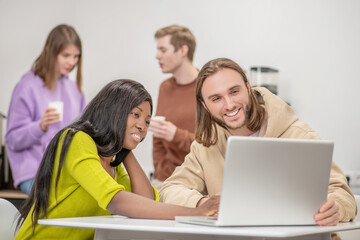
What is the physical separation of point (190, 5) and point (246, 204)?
3.48m

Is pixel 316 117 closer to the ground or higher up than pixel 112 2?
closer to the ground

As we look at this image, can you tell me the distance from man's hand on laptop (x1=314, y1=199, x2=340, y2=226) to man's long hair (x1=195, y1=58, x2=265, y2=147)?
0.61 m

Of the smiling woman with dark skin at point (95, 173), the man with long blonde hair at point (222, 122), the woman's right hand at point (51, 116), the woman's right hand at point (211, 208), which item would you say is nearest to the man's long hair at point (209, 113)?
the man with long blonde hair at point (222, 122)

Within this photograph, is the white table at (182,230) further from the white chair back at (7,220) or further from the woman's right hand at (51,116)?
the woman's right hand at (51,116)

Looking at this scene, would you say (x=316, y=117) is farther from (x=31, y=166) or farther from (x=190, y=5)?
(x=31, y=166)

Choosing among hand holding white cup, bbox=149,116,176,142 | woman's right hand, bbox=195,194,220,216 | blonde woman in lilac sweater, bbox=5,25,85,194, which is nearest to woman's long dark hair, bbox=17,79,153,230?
woman's right hand, bbox=195,194,220,216

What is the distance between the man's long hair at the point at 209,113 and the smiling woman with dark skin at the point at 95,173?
0.29 m

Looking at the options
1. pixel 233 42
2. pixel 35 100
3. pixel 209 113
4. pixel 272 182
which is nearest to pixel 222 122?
pixel 209 113

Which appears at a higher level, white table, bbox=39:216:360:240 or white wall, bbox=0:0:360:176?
white wall, bbox=0:0:360:176

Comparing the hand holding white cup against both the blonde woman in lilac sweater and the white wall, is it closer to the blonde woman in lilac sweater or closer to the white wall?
the blonde woman in lilac sweater

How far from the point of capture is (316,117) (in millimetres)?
4094

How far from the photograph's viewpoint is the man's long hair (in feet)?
6.32

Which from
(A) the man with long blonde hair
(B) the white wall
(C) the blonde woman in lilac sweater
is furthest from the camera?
(B) the white wall

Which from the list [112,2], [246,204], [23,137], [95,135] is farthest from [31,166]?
[246,204]
